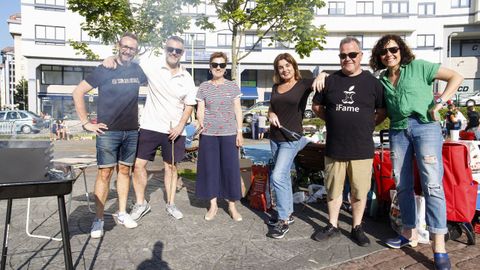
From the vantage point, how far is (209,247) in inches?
149

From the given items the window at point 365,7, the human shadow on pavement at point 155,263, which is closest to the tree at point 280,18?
the human shadow on pavement at point 155,263

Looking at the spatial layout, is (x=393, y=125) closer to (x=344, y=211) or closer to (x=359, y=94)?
(x=359, y=94)

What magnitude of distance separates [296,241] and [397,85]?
177 centimetres

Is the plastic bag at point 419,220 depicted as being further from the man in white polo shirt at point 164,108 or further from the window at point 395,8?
the window at point 395,8

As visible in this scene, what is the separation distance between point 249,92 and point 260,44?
4908mm

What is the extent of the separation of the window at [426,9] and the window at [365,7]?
16.8ft

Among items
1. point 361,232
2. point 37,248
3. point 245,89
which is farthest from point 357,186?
point 245,89

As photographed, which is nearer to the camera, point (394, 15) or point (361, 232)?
point (361, 232)

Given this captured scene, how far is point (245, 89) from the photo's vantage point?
126 feet

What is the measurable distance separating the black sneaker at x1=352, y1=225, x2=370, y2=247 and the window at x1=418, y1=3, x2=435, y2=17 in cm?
3894

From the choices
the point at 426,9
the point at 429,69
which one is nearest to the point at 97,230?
the point at 429,69

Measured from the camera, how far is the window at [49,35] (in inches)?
1293

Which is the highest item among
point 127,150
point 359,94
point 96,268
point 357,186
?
point 359,94

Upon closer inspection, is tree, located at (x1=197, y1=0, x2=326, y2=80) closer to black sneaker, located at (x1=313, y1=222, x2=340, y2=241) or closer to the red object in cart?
black sneaker, located at (x1=313, y1=222, x2=340, y2=241)
